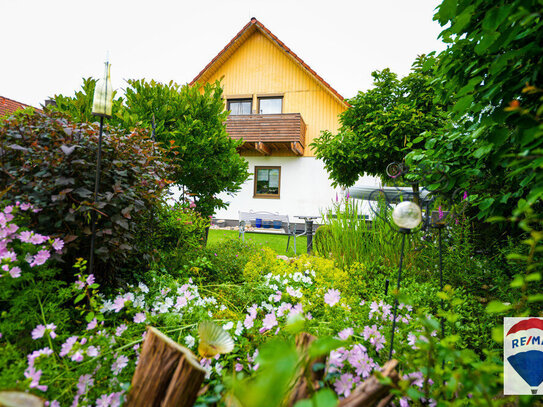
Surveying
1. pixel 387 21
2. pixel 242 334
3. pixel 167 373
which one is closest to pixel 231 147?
pixel 242 334

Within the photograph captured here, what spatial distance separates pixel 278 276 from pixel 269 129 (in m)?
9.41

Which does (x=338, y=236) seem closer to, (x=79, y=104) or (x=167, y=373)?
(x=167, y=373)

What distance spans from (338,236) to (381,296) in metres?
1.56

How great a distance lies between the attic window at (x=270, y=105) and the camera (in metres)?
11.9

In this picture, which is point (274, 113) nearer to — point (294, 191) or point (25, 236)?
point (294, 191)

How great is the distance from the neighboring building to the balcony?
0.04 m

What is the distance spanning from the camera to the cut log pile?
74cm

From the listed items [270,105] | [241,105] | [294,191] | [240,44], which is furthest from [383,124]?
[240,44]

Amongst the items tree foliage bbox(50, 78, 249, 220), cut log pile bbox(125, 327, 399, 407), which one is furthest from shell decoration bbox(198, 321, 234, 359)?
tree foliage bbox(50, 78, 249, 220)

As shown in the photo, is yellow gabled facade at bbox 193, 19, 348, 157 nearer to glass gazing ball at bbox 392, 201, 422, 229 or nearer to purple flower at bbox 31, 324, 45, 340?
glass gazing ball at bbox 392, 201, 422, 229

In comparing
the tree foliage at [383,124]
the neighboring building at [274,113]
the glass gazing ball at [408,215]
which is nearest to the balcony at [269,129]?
the neighboring building at [274,113]

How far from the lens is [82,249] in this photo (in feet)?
5.32

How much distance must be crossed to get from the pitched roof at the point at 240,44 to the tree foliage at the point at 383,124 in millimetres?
6451

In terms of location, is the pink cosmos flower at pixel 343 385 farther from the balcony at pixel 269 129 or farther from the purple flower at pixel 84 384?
the balcony at pixel 269 129
